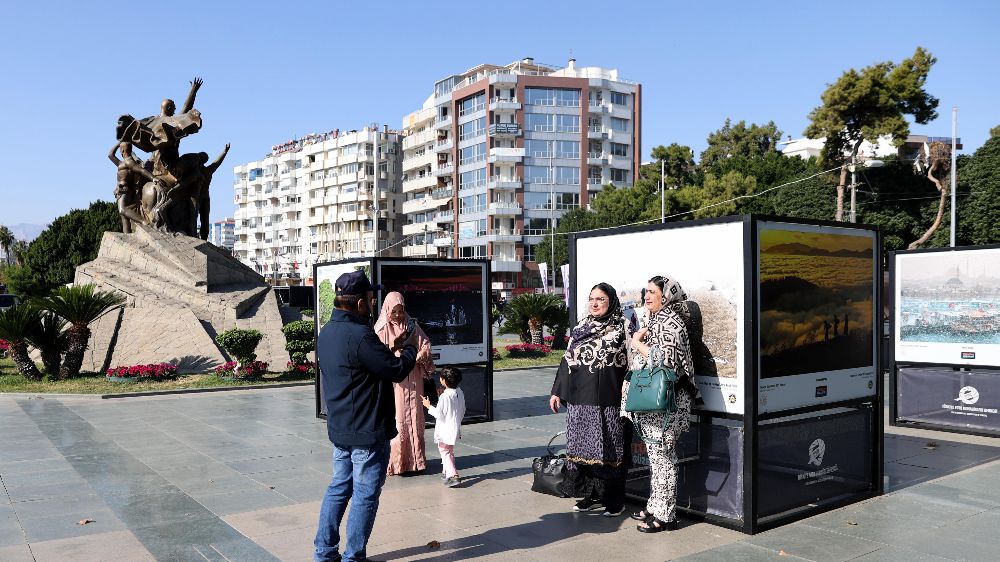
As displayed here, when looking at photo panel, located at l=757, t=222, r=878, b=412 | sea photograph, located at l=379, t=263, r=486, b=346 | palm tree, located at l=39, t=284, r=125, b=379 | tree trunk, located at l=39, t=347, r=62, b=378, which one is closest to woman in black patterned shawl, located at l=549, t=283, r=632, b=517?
photo panel, located at l=757, t=222, r=878, b=412

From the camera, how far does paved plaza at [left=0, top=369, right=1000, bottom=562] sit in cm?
545

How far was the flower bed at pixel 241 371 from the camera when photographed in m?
15.8

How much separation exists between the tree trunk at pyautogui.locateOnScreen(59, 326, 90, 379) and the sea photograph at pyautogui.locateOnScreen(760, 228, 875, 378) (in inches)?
576

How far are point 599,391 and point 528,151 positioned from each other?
64160 mm

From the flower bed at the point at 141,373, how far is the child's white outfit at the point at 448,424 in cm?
1021

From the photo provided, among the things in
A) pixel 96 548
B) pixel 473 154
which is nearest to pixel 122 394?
pixel 96 548

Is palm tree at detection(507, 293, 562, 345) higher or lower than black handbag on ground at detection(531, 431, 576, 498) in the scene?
higher

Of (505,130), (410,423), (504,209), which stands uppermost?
(505,130)

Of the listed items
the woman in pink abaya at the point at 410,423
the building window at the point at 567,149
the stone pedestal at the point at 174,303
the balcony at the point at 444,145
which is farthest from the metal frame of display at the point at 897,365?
the balcony at the point at 444,145

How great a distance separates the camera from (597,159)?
71.1 meters

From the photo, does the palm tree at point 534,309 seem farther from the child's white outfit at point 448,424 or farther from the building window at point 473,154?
the building window at point 473,154

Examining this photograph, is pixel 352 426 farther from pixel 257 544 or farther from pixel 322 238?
pixel 322 238

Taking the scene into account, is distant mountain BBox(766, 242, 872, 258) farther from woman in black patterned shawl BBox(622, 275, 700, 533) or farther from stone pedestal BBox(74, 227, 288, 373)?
stone pedestal BBox(74, 227, 288, 373)

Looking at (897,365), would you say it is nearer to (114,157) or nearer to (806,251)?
(806,251)
